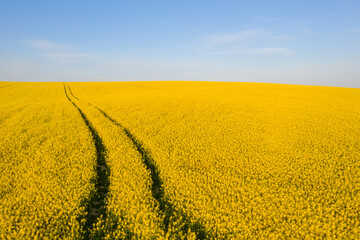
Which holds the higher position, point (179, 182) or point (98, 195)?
point (179, 182)

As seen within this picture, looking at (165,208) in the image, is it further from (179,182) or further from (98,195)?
(98,195)

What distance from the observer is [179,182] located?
25.2ft

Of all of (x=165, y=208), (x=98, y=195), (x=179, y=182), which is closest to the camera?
(x=165, y=208)

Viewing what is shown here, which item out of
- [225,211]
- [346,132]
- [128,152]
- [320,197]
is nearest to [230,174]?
[225,211]

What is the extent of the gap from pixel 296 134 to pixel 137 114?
1300cm

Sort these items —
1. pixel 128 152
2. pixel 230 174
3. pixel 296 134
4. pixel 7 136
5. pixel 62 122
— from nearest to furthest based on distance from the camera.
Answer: pixel 230 174 → pixel 128 152 → pixel 7 136 → pixel 296 134 → pixel 62 122

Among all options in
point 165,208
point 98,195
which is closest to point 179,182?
point 165,208

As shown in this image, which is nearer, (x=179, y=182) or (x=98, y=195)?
(x=98, y=195)

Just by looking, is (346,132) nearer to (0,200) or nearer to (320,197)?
(320,197)

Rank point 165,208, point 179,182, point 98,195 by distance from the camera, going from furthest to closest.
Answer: point 179,182 → point 98,195 → point 165,208

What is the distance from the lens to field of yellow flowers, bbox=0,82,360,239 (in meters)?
5.61

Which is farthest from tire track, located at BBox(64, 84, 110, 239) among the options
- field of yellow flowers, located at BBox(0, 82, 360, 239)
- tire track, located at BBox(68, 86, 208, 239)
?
tire track, located at BBox(68, 86, 208, 239)

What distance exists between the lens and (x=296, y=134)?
44.8ft

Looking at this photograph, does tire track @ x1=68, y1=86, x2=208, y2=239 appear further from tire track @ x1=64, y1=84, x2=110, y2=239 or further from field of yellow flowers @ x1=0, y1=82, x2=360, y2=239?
tire track @ x1=64, y1=84, x2=110, y2=239
